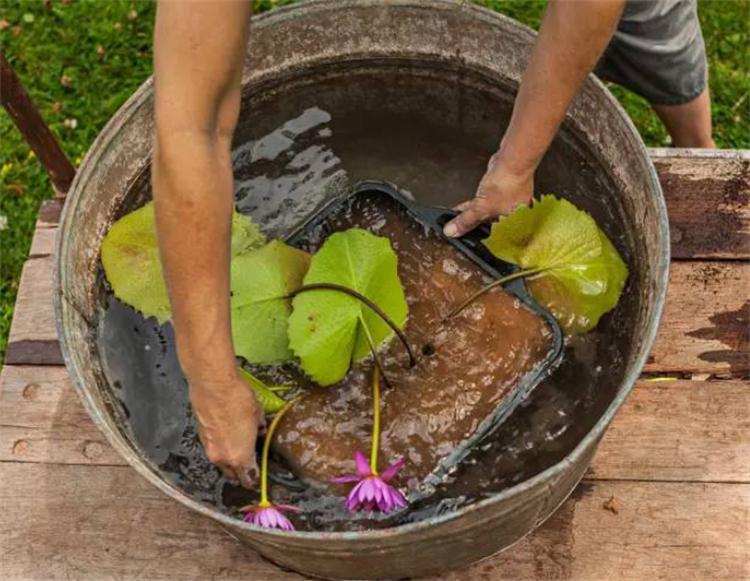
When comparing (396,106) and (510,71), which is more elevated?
(510,71)

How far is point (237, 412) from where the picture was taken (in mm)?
1184

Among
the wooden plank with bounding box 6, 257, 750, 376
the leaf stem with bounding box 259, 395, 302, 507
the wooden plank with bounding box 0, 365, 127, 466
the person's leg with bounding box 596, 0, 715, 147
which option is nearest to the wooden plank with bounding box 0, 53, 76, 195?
the wooden plank with bounding box 6, 257, 750, 376

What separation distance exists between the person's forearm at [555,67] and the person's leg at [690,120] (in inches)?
26.5

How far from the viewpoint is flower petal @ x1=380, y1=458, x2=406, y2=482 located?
1.33 meters

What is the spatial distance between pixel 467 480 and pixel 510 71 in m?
0.68

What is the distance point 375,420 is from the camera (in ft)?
4.43

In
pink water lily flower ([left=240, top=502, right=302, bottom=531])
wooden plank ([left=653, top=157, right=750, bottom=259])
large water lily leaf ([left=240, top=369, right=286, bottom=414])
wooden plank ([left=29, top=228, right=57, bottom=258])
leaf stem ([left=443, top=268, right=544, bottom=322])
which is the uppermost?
wooden plank ([left=653, top=157, right=750, bottom=259])

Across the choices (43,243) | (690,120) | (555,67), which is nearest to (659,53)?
(690,120)

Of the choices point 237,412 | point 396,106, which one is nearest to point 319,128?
point 396,106

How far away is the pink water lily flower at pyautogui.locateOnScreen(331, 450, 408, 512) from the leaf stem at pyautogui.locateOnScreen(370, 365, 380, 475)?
1 cm

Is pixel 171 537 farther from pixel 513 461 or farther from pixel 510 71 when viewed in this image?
pixel 510 71

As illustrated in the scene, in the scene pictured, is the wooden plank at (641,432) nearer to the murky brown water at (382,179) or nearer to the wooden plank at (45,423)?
the wooden plank at (45,423)

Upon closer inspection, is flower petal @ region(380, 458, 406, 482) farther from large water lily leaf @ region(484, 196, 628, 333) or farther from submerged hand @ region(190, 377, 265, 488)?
large water lily leaf @ region(484, 196, 628, 333)

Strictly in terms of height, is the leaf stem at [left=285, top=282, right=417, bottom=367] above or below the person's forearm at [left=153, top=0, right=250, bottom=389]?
below
